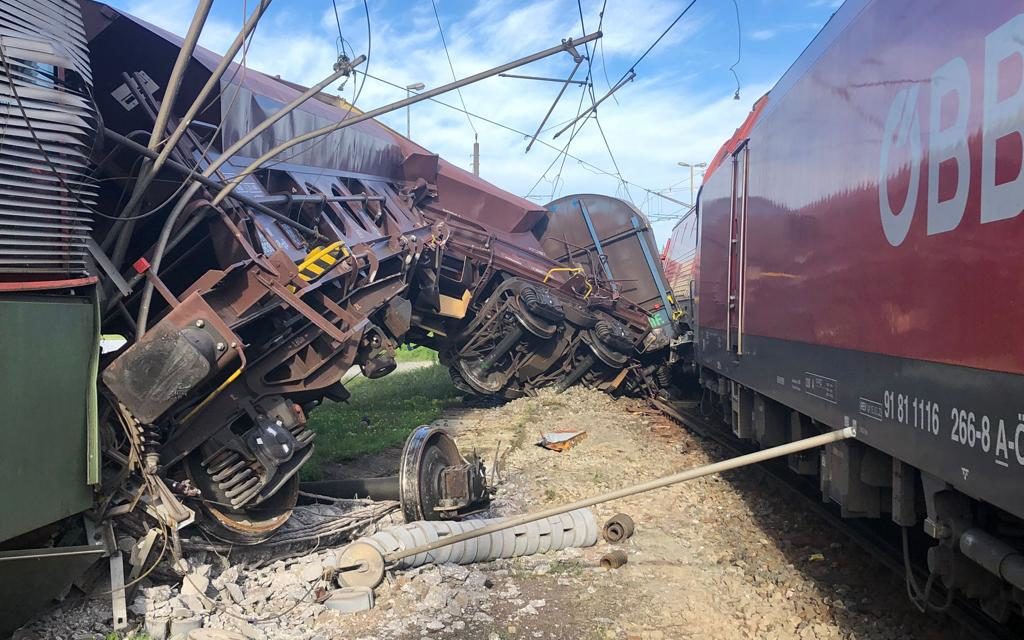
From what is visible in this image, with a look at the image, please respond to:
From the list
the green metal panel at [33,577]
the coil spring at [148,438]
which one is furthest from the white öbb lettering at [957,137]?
the green metal panel at [33,577]

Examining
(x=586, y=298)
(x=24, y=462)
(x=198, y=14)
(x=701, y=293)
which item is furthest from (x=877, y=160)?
(x=586, y=298)

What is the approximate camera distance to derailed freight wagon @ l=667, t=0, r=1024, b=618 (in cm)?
242

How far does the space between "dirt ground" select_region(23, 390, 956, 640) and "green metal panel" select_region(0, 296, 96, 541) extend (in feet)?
2.52

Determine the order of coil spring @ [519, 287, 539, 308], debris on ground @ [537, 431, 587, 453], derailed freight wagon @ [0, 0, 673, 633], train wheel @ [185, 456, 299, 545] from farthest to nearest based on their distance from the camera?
coil spring @ [519, 287, 539, 308] → debris on ground @ [537, 431, 587, 453] → train wheel @ [185, 456, 299, 545] → derailed freight wagon @ [0, 0, 673, 633]

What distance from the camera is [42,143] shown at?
12.5ft

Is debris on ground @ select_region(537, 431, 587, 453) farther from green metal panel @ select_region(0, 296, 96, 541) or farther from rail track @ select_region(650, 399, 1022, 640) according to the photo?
green metal panel @ select_region(0, 296, 96, 541)

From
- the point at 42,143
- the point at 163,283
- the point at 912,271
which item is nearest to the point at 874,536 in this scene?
the point at 912,271

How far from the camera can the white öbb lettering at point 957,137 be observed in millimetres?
2344

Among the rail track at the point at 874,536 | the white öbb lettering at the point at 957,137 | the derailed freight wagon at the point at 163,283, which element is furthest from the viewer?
the rail track at the point at 874,536

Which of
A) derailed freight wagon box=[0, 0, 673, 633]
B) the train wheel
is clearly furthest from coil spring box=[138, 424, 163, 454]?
the train wheel

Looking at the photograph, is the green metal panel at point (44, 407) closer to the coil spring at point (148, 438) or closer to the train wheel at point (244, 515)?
the coil spring at point (148, 438)

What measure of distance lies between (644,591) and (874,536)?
1.87m

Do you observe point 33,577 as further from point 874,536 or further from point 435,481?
point 874,536

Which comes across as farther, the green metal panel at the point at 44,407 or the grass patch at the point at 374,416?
the grass patch at the point at 374,416
